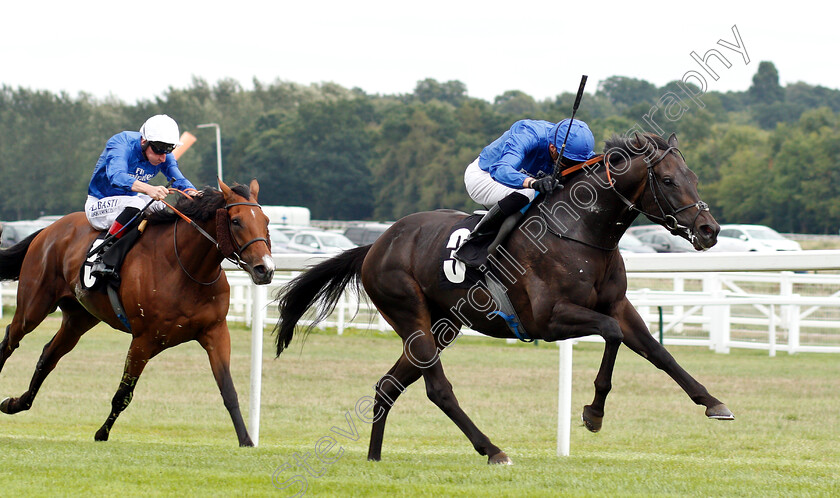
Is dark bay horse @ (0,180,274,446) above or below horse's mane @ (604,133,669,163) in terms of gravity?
below

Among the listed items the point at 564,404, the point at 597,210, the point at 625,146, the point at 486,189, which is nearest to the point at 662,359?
the point at 597,210

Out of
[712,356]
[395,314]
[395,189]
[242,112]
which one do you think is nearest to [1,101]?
[242,112]

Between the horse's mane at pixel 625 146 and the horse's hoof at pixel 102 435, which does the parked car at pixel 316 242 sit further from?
the horse's mane at pixel 625 146

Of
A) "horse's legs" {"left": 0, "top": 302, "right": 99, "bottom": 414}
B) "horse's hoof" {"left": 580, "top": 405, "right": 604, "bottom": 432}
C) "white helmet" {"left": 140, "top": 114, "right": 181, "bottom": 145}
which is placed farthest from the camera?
"horse's legs" {"left": 0, "top": 302, "right": 99, "bottom": 414}

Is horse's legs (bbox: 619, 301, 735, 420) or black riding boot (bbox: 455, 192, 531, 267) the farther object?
black riding boot (bbox: 455, 192, 531, 267)

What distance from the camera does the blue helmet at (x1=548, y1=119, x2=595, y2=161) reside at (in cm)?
541

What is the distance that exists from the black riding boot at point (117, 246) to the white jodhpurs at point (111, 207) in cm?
9

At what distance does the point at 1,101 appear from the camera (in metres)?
75.4

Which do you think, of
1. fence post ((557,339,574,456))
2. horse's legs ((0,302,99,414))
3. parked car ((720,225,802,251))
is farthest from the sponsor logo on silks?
parked car ((720,225,802,251))

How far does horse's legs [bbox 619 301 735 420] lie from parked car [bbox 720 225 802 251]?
27199 mm

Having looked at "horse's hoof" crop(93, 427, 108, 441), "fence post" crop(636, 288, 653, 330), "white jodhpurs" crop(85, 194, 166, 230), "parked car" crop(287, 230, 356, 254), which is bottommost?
"parked car" crop(287, 230, 356, 254)

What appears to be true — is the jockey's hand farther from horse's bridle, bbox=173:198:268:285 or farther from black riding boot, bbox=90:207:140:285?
black riding boot, bbox=90:207:140:285

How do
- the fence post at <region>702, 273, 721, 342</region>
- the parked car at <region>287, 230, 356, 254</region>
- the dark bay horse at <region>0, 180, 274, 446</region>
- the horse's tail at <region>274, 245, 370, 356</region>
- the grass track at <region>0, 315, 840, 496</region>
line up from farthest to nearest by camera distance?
1. the parked car at <region>287, 230, 356, 254</region>
2. the fence post at <region>702, 273, 721, 342</region>
3. the horse's tail at <region>274, 245, 370, 356</region>
4. the dark bay horse at <region>0, 180, 274, 446</region>
5. the grass track at <region>0, 315, 840, 496</region>

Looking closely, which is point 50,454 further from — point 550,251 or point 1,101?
point 1,101
